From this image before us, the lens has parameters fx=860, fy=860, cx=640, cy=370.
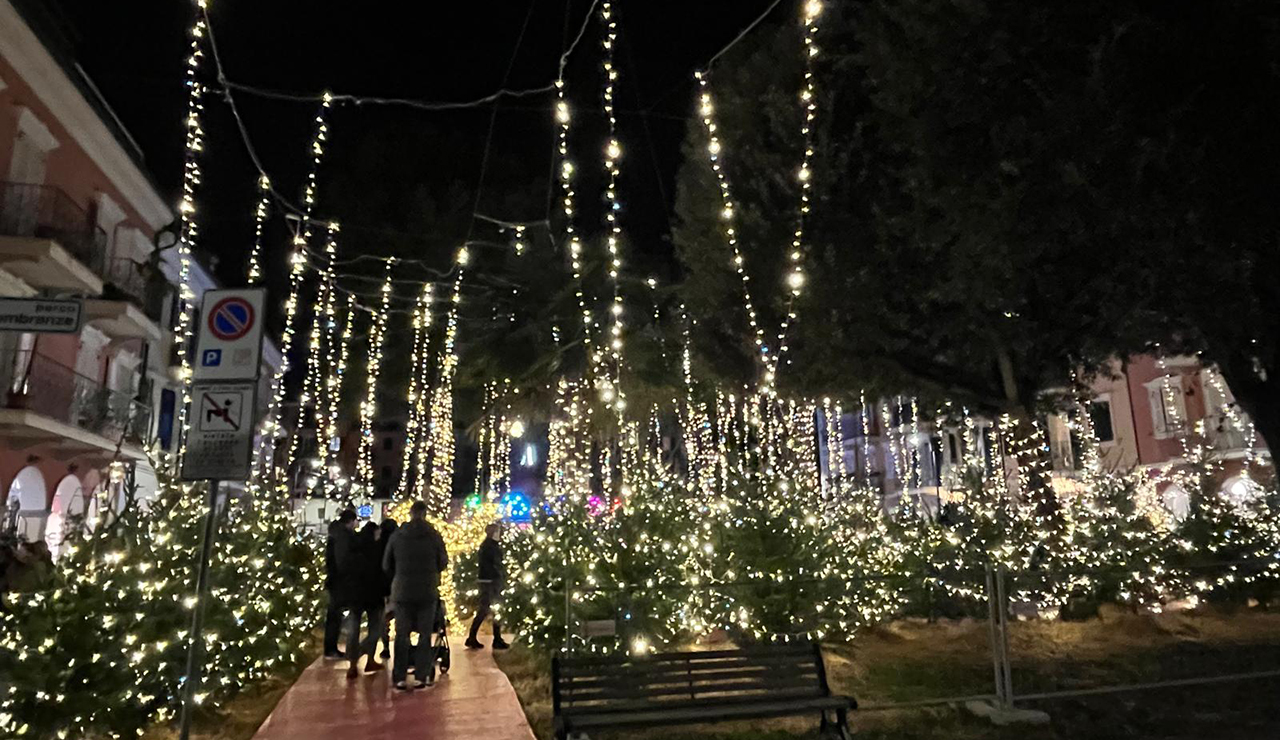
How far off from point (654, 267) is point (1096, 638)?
13758mm

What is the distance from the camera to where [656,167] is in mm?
17750

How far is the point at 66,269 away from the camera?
1448cm

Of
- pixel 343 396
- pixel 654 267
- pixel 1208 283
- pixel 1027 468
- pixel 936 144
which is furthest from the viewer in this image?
pixel 343 396

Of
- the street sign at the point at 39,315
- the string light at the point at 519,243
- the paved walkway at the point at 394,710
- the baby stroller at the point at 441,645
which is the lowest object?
the paved walkway at the point at 394,710

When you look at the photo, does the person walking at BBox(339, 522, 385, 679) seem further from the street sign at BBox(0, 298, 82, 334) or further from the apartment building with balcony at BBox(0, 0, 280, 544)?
the apartment building with balcony at BBox(0, 0, 280, 544)

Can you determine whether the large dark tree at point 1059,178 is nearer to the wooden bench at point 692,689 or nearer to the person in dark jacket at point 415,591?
the wooden bench at point 692,689

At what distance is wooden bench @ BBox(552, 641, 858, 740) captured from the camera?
5.15m

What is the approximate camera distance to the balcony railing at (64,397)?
14195 millimetres

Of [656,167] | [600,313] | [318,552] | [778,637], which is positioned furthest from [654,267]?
[778,637]

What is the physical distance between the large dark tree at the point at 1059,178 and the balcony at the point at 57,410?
11229mm

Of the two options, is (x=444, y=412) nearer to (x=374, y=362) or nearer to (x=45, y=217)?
(x=374, y=362)

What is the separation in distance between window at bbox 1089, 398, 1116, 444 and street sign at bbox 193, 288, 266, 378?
98.0 feet

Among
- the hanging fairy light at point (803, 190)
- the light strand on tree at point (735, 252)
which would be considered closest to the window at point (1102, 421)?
the light strand on tree at point (735, 252)

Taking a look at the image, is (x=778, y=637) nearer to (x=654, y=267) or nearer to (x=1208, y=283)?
(x=1208, y=283)
